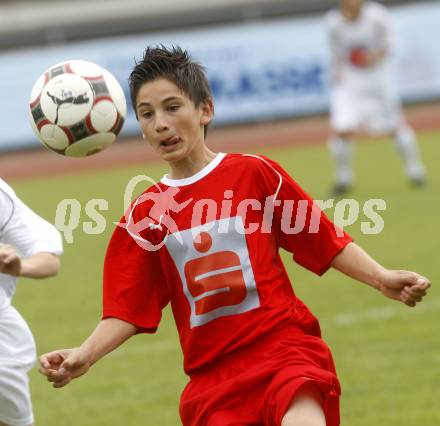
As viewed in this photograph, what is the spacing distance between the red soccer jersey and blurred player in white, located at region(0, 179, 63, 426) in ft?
0.81

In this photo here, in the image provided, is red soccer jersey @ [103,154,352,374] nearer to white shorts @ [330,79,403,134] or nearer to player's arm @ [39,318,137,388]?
player's arm @ [39,318,137,388]

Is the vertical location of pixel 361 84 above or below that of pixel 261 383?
below

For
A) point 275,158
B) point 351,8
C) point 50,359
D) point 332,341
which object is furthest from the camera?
point 275,158

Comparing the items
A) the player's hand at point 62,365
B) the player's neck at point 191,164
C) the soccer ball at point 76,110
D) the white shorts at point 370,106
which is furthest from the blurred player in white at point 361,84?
the player's hand at point 62,365

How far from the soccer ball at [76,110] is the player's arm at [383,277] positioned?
948 mm

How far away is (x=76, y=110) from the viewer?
A: 4164mm

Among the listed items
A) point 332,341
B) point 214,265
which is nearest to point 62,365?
point 214,265

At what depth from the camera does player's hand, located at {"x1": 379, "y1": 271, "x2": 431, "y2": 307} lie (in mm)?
3711

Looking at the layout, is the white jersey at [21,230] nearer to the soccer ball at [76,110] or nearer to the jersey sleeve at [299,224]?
the soccer ball at [76,110]

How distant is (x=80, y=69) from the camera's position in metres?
4.29

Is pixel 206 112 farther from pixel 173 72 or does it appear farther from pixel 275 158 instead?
pixel 275 158

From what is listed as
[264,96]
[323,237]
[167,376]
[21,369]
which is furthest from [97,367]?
[264,96]

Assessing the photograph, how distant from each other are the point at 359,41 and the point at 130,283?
9896mm
